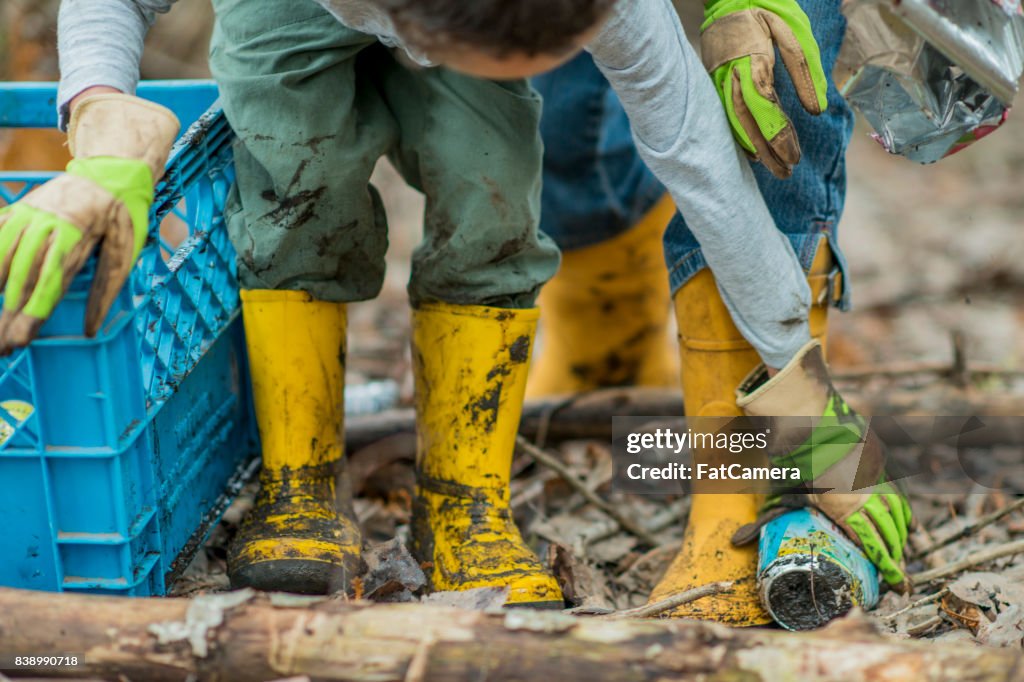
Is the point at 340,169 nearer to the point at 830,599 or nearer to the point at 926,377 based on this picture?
the point at 830,599

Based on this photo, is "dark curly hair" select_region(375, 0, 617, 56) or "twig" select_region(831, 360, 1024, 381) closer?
"dark curly hair" select_region(375, 0, 617, 56)

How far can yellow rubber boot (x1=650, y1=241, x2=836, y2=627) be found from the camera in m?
1.95

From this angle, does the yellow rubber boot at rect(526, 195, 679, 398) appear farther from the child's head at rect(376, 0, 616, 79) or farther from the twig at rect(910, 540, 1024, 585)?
the child's head at rect(376, 0, 616, 79)

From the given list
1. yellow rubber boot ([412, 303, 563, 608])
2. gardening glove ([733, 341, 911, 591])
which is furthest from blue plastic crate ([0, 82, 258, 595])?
gardening glove ([733, 341, 911, 591])

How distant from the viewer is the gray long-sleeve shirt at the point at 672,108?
5.25ft

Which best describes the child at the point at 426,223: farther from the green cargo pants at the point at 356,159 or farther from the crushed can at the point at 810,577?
the crushed can at the point at 810,577

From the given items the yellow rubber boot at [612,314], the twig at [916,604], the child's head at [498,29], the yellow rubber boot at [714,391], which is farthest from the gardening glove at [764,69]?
the yellow rubber boot at [612,314]

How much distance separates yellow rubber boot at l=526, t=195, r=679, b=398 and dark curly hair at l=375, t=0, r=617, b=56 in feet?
5.11

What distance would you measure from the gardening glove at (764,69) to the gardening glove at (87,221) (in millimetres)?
854

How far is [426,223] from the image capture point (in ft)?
6.46

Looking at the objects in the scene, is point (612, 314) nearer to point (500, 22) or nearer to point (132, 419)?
point (132, 419)

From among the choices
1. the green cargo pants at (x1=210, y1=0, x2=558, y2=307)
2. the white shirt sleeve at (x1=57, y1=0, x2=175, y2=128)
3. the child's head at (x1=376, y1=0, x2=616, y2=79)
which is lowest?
the green cargo pants at (x1=210, y1=0, x2=558, y2=307)

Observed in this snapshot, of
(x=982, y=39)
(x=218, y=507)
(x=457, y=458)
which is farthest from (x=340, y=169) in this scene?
(x=982, y=39)

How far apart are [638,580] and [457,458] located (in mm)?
465
